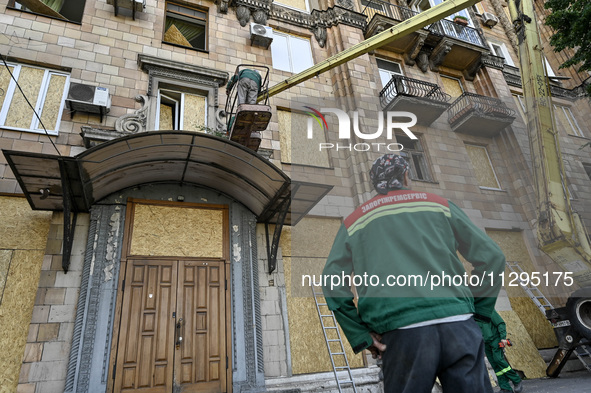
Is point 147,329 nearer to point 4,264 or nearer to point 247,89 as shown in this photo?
point 4,264

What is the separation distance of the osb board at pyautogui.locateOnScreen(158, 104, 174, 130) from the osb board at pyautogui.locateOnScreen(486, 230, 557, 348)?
35.3 feet

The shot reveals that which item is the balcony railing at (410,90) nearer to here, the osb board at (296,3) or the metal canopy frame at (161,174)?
the osb board at (296,3)

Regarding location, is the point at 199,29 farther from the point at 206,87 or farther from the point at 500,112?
the point at 500,112

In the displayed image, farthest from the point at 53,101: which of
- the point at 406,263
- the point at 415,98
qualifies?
the point at 415,98

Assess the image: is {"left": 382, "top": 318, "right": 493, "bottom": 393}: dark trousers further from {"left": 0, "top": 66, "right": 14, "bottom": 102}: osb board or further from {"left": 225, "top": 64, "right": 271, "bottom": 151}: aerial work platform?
{"left": 0, "top": 66, "right": 14, "bottom": 102}: osb board

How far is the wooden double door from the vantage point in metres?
Answer: 6.60

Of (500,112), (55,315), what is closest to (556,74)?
(500,112)

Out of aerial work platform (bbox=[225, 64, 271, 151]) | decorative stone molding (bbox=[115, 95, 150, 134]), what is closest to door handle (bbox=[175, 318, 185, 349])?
aerial work platform (bbox=[225, 64, 271, 151])

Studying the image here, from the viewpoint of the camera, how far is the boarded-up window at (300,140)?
33.8ft

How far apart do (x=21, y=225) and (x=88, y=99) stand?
3.07 metres

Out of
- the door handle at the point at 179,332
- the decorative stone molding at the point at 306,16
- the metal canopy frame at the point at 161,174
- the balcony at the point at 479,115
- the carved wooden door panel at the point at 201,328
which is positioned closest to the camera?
the metal canopy frame at the point at 161,174

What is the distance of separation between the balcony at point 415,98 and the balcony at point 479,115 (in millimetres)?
774

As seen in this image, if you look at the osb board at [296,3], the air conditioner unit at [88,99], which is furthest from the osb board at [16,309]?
the osb board at [296,3]

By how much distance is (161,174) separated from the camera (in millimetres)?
7980
